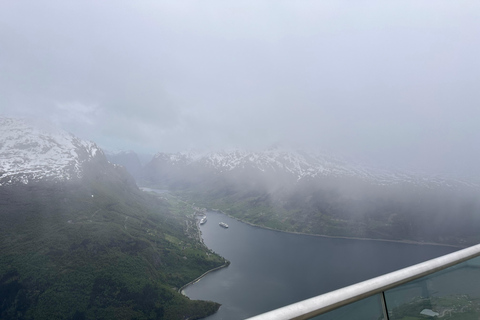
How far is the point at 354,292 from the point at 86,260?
63970 mm

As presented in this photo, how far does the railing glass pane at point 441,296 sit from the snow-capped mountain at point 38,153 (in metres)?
91.0

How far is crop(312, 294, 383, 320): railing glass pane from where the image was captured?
54.3 inches

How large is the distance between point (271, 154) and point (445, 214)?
115987mm

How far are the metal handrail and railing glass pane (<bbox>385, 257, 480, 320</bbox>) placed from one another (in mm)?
129

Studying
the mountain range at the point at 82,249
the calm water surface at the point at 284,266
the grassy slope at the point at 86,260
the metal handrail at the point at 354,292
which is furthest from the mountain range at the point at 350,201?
the metal handrail at the point at 354,292

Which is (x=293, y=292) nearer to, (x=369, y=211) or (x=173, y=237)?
(x=173, y=237)

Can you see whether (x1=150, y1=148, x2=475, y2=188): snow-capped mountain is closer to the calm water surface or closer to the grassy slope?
the calm water surface

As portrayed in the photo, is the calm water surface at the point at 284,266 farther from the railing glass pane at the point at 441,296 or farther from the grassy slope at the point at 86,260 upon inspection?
the railing glass pane at the point at 441,296

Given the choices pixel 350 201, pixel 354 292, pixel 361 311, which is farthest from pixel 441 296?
pixel 350 201

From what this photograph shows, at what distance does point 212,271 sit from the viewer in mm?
61812

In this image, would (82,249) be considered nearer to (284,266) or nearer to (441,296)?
(284,266)

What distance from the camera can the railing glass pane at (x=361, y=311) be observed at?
1379mm

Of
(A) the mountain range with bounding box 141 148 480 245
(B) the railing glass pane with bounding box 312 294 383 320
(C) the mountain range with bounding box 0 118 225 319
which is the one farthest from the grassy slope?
(B) the railing glass pane with bounding box 312 294 383 320

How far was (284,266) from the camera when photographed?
62031 millimetres
